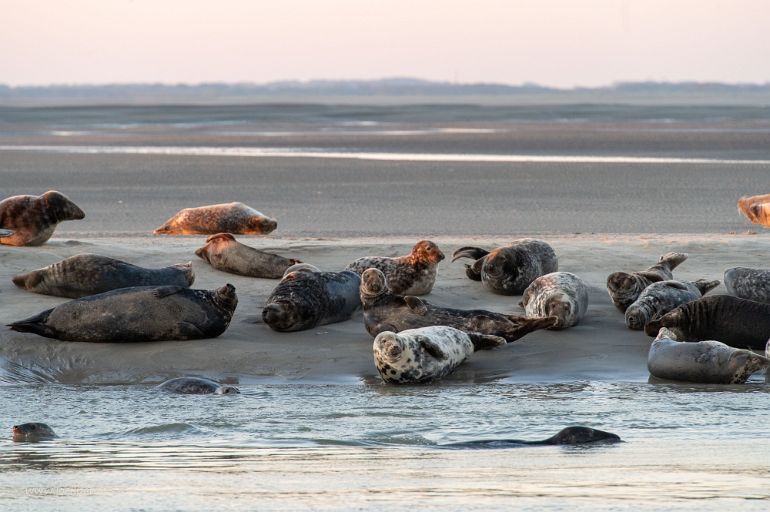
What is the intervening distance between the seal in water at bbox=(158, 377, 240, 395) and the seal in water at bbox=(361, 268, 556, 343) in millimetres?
1258

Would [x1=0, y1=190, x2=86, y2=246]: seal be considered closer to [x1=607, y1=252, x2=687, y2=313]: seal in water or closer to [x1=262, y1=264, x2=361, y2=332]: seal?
[x1=262, y1=264, x2=361, y2=332]: seal

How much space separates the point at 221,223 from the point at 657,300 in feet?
16.7

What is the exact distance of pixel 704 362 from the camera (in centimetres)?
644

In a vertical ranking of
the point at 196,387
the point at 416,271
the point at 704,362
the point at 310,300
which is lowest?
the point at 196,387

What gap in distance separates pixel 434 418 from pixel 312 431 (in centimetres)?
58

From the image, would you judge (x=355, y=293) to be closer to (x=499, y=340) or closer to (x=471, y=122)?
(x=499, y=340)

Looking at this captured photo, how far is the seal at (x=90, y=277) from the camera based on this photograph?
25.6 feet

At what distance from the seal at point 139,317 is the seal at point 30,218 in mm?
2403

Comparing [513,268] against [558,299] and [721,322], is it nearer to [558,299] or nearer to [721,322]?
[558,299]

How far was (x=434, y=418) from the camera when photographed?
549 cm

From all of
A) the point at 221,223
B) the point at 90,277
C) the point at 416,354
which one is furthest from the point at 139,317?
the point at 221,223

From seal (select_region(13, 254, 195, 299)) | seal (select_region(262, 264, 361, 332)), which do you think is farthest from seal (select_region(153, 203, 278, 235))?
seal (select_region(262, 264, 361, 332))

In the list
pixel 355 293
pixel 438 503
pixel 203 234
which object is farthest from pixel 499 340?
pixel 203 234

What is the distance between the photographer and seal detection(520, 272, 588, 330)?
738cm
